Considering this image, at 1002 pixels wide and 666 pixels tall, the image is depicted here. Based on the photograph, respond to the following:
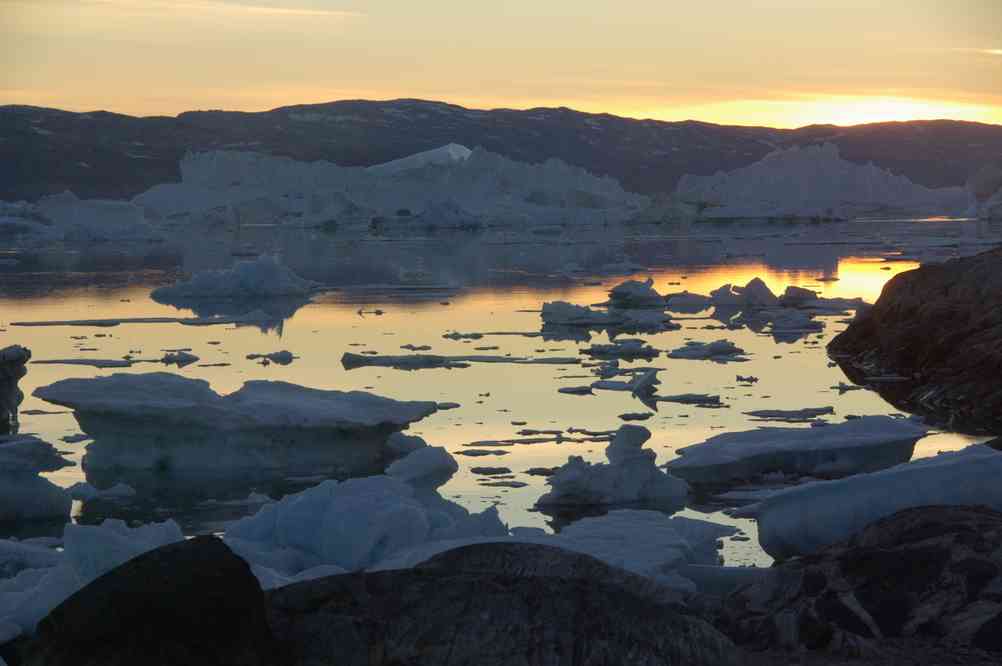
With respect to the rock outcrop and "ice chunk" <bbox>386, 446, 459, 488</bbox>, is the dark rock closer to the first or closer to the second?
"ice chunk" <bbox>386, 446, 459, 488</bbox>

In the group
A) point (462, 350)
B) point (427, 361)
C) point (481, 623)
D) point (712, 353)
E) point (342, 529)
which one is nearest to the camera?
point (481, 623)

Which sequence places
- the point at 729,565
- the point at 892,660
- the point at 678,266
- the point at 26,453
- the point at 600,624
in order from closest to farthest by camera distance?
the point at 600,624, the point at 892,660, the point at 729,565, the point at 26,453, the point at 678,266

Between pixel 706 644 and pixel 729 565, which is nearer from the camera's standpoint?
pixel 706 644

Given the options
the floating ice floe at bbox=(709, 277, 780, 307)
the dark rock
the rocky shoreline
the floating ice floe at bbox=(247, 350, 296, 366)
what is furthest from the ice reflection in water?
the dark rock

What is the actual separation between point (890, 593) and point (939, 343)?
271 inches

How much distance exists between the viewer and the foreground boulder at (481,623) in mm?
2988

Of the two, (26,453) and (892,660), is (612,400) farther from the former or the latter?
(892,660)

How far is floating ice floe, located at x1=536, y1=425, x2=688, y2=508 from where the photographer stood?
6.06m

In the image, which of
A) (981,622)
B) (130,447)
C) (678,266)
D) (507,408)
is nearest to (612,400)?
(507,408)

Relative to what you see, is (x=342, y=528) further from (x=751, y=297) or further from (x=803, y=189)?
(x=803, y=189)

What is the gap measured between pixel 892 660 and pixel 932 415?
207 inches

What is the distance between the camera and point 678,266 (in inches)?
950

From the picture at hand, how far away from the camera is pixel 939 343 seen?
10.2 meters

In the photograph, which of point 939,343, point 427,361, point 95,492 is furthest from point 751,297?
point 95,492
